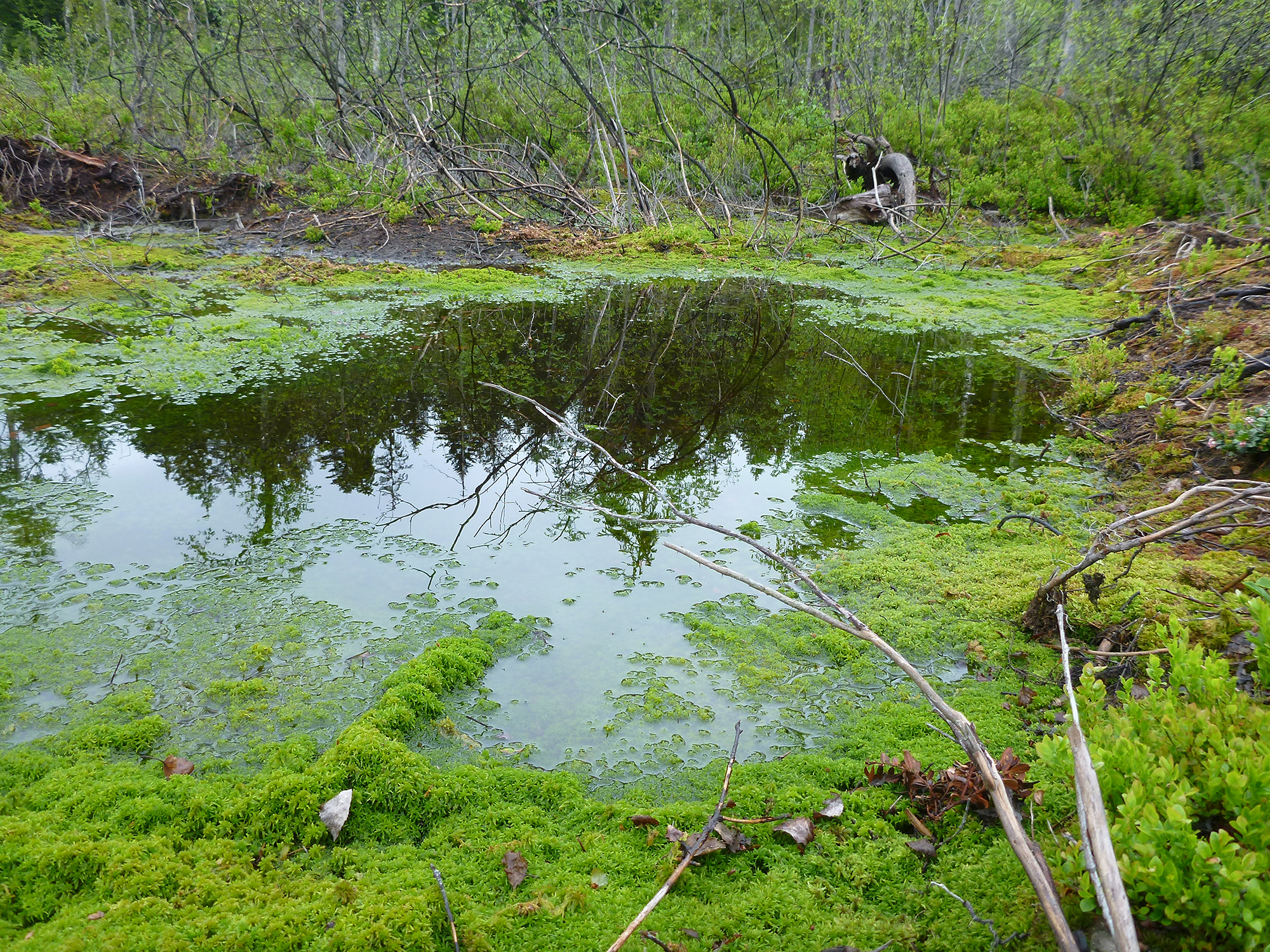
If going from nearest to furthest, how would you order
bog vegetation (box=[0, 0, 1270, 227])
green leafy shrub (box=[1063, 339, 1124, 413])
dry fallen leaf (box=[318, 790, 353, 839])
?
dry fallen leaf (box=[318, 790, 353, 839]) < green leafy shrub (box=[1063, 339, 1124, 413]) < bog vegetation (box=[0, 0, 1270, 227])

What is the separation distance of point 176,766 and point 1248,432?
15.5 ft

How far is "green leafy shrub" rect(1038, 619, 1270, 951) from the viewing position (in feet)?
3.97

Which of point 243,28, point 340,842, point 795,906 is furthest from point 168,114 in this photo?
point 795,906

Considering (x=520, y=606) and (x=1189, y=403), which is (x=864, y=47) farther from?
(x=520, y=606)

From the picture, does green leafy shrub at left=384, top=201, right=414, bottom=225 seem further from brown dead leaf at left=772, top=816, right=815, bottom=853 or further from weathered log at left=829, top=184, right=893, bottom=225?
brown dead leaf at left=772, top=816, right=815, bottom=853

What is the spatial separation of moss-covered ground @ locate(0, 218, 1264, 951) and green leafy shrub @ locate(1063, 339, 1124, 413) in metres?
1.63

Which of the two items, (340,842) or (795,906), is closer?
(795,906)

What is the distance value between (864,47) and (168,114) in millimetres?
13997

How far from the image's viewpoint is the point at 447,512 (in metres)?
3.84

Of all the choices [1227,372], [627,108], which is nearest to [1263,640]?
[1227,372]

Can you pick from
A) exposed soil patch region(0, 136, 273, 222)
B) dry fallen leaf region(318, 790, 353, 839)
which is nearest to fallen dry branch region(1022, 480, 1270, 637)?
dry fallen leaf region(318, 790, 353, 839)

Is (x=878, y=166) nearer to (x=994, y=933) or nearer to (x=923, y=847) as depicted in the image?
(x=923, y=847)

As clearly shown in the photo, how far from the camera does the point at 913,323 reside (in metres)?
7.82

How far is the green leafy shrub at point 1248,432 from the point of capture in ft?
11.7
